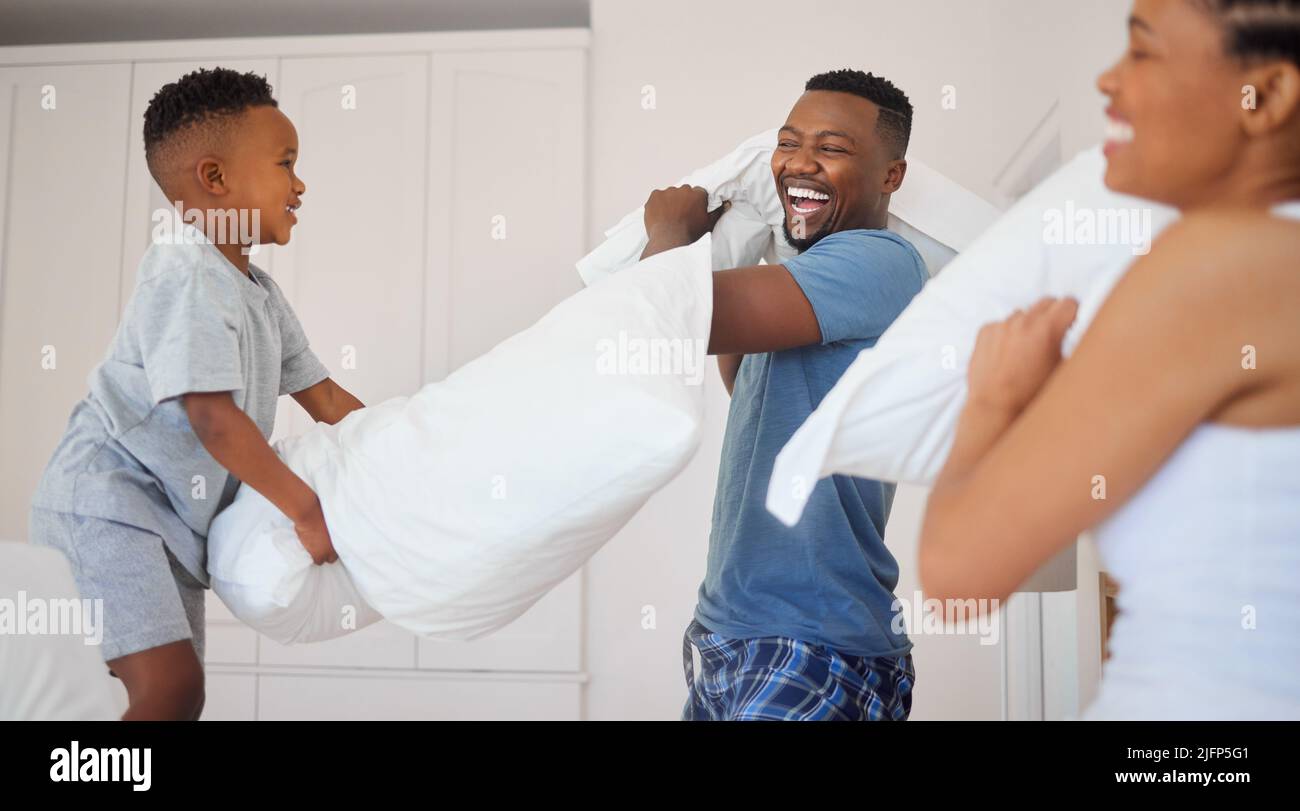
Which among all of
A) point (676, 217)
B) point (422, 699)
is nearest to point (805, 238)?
point (676, 217)

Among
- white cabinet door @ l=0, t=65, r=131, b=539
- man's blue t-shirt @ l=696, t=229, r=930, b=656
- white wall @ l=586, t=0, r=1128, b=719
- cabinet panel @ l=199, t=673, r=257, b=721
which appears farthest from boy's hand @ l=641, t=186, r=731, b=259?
white cabinet door @ l=0, t=65, r=131, b=539

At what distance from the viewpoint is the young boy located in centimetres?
93

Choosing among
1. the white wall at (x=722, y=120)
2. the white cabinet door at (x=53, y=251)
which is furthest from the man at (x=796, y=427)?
the white cabinet door at (x=53, y=251)

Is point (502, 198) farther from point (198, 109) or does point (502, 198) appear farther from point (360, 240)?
point (198, 109)

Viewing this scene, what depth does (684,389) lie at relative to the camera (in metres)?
0.78

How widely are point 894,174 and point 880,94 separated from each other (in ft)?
0.32

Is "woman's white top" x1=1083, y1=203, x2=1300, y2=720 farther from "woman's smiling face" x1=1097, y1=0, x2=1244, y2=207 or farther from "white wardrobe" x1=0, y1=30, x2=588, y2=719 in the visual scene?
"white wardrobe" x1=0, y1=30, x2=588, y2=719

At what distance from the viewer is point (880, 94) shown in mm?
1227

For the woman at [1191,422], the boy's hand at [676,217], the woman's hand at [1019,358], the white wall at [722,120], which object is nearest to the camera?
the woman at [1191,422]

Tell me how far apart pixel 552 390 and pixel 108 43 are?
2.93m

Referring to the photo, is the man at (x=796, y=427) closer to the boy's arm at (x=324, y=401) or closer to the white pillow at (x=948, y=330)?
the white pillow at (x=948, y=330)

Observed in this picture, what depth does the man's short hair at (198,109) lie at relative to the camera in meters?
1.14

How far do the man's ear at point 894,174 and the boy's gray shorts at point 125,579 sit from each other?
879 mm

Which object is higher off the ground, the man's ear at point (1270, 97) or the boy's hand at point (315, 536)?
the man's ear at point (1270, 97)
